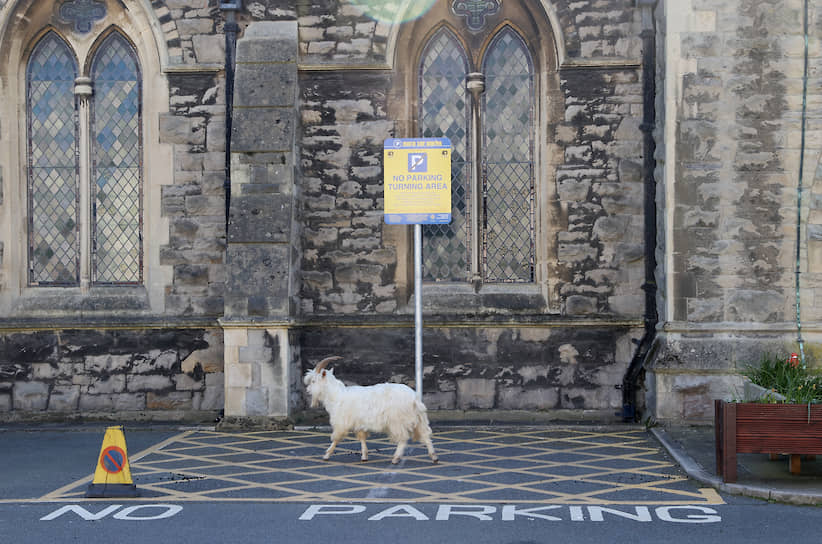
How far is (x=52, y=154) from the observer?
563 inches

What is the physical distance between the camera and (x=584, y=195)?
13281mm

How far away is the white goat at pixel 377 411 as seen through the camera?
9.56 m

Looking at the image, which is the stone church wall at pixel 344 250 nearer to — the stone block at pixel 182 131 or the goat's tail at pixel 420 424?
the stone block at pixel 182 131

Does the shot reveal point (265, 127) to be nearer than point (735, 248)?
No

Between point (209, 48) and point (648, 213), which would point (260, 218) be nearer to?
point (209, 48)

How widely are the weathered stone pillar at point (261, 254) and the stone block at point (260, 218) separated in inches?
0.5

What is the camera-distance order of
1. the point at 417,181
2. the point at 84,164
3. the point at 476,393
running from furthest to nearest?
the point at 84,164, the point at 476,393, the point at 417,181

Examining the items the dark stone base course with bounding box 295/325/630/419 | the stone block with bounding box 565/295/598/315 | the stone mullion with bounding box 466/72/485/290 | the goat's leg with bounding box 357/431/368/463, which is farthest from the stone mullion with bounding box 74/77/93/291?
the stone block with bounding box 565/295/598/315

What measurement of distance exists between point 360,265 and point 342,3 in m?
3.74

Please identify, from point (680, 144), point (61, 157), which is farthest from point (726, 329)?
point (61, 157)

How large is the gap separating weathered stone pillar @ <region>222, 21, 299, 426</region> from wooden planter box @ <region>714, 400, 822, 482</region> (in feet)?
19.6

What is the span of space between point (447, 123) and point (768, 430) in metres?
7.14

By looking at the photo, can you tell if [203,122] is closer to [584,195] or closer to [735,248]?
[584,195]

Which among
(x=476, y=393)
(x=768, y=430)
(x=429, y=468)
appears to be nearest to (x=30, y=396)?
(x=476, y=393)
